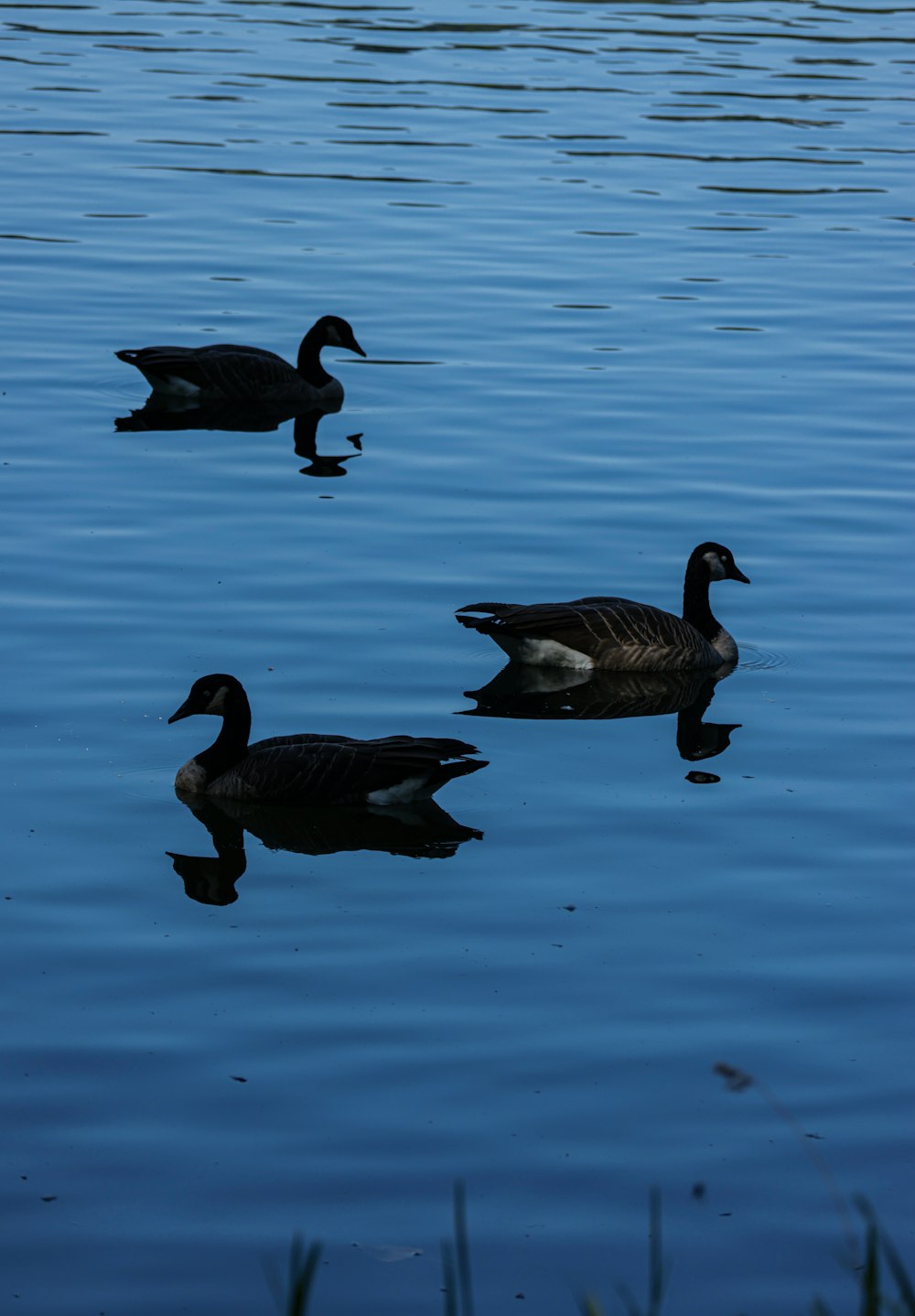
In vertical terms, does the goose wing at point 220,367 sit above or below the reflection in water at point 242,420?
above

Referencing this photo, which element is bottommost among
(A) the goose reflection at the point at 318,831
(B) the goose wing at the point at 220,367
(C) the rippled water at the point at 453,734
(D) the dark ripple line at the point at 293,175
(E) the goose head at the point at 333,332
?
(A) the goose reflection at the point at 318,831

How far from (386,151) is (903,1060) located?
24.0 metres

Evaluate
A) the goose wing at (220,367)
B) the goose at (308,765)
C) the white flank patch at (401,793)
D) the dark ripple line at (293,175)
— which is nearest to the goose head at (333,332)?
the goose wing at (220,367)

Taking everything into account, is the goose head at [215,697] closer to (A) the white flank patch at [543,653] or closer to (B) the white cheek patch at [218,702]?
(B) the white cheek patch at [218,702]

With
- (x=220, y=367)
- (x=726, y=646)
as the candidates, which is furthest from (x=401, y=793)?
(x=220, y=367)

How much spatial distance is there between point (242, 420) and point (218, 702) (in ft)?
29.4

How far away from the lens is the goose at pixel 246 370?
1930 centimetres

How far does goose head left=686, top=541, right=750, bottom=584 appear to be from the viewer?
14070 millimetres

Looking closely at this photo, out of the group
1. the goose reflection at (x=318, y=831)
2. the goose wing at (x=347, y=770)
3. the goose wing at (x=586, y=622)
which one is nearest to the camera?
the goose reflection at (x=318, y=831)

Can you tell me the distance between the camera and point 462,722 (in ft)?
40.5

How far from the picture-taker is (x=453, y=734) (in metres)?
12.1

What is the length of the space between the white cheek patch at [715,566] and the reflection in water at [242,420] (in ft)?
14.4

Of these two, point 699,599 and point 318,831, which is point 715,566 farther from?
point 318,831

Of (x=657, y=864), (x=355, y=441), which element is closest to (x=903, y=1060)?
(x=657, y=864)
